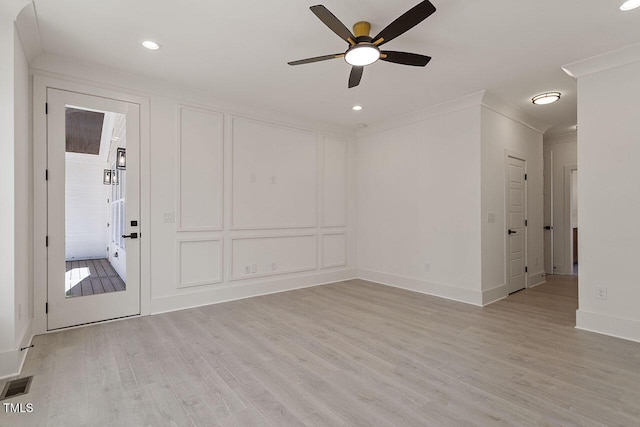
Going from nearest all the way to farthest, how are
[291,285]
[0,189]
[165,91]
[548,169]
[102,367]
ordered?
1. [0,189]
2. [102,367]
3. [165,91]
4. [291,285]
5. [548,169]

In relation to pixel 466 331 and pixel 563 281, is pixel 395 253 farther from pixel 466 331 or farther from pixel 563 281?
pixel 563 281

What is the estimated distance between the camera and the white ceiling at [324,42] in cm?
256

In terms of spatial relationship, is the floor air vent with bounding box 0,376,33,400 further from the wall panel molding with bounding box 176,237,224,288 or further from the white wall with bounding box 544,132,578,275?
the white wall with bounding box 544,132,578,275

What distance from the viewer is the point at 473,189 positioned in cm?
445

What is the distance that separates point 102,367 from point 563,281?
689 centimetres

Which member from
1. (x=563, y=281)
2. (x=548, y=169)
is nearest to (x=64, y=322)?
(x=563, y=281)

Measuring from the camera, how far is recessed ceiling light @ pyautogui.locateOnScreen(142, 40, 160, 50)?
3052 millimetres

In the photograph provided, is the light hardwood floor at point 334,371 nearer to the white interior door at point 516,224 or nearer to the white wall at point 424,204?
the white wall at point 424,204

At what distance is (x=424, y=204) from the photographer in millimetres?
5035

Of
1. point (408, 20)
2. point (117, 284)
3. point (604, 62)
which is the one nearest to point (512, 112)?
point (604, 62)

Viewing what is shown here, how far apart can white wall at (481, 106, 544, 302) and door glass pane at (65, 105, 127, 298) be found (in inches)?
179

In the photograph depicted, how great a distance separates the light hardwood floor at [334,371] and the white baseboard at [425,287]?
446 mm

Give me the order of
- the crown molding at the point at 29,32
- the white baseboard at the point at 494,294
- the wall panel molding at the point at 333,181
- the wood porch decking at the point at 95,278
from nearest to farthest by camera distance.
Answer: the crown molding at the point at 29,32 < the wood porch decking at the point at 95,278 < the white baseboard at the point at 494,294 < the wall panel molding at the point at 333,181

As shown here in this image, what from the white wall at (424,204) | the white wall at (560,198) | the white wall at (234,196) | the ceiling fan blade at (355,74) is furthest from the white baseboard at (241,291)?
the white wall at (560,198)
